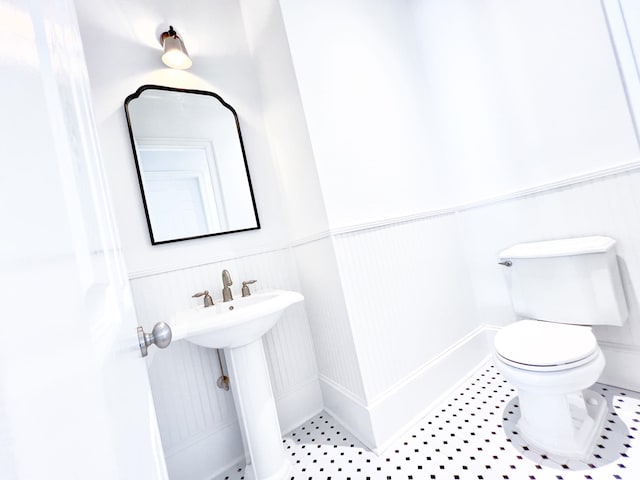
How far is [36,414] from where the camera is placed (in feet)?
0.29

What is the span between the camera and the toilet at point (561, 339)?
108 cm

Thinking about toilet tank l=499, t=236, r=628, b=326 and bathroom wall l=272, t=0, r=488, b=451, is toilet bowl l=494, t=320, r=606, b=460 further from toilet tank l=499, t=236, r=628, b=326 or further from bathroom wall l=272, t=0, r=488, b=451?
bathroom wall l=272, t=0, r=488, b=451

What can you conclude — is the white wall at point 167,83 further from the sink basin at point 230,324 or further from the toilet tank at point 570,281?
the toilet tank at point 570,281

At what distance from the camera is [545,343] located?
119cm

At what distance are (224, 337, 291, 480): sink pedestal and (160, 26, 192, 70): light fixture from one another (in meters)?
1.45

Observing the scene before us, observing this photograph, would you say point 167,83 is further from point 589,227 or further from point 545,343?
point 589,227

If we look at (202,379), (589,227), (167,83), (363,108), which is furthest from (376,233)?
(167,83)

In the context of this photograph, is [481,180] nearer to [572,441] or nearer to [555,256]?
[555,256]

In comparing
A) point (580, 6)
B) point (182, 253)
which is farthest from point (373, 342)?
point (580, 6)

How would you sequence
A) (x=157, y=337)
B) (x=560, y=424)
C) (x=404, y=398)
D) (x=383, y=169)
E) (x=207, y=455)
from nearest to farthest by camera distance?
(x=157, y=337)
(x=560, y=424)
(x=207, y=455)
(x=404, y=398)
(x=383, y=169)

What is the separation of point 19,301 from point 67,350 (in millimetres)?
54

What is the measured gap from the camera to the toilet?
1082 mm

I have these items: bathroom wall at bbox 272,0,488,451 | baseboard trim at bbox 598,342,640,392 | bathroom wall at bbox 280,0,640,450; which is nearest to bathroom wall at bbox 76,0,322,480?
bathroom wall at bbox 272,0,488,451

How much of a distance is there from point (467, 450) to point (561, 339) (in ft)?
2.05
